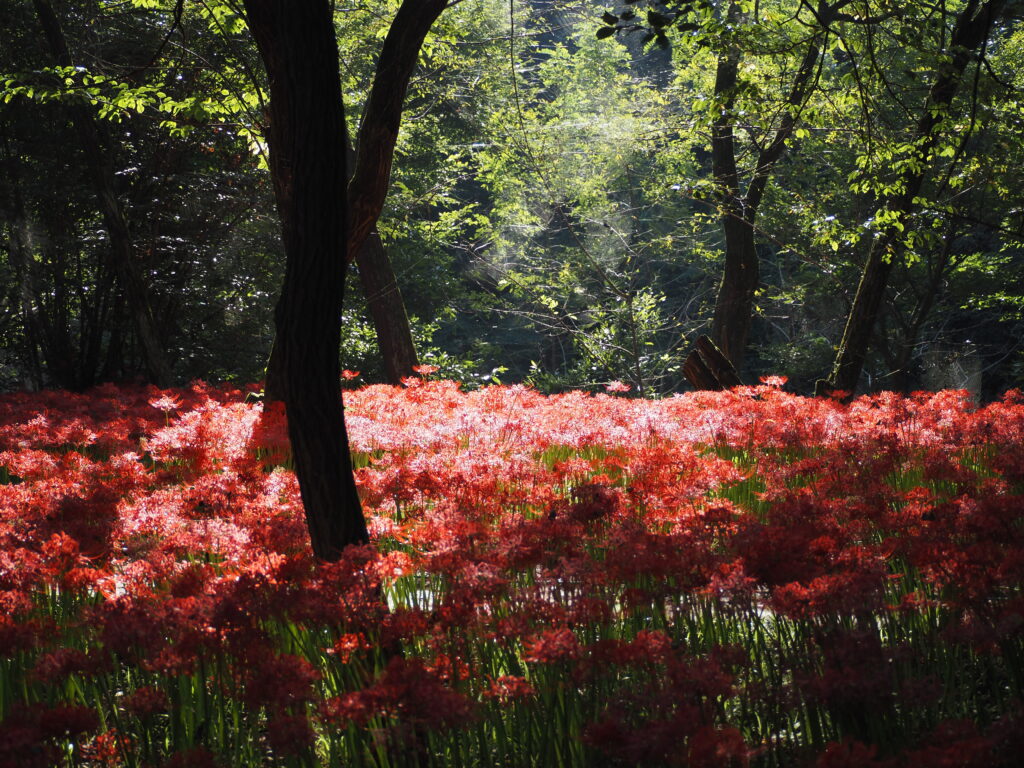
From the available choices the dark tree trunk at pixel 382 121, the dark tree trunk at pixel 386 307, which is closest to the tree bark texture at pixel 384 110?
the dark tree trunk at pixel 382 121

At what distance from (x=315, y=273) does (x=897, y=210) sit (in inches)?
283

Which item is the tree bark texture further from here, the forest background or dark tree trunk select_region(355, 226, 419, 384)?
dark tree trunk select_region(355, 226, 419, 384)

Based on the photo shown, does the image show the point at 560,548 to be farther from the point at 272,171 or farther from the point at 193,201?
the point at 193,201

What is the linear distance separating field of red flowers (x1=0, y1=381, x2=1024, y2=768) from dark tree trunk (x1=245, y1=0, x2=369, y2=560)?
290 mm

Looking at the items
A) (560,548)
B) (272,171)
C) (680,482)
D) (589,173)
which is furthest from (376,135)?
(589,173)

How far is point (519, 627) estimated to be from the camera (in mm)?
2375

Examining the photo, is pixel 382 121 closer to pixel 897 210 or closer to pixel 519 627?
pixel 897 210

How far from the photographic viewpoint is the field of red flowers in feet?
6.77

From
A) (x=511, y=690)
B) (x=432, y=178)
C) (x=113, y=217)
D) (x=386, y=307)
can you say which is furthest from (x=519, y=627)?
(x=432, y=178)

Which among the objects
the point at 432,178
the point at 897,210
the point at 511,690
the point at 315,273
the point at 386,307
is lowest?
the point at 511,690

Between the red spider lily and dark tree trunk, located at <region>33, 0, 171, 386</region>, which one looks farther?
dark tree trunk, located at <region>33, 0, 171, 386</region>

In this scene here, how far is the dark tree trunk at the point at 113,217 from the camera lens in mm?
10312

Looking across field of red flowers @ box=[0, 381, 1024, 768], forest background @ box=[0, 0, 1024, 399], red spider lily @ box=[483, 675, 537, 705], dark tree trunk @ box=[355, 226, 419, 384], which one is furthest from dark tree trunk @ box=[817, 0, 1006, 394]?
red spider lily @ box=[483, 675, 537, 705]

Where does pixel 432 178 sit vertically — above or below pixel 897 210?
above
